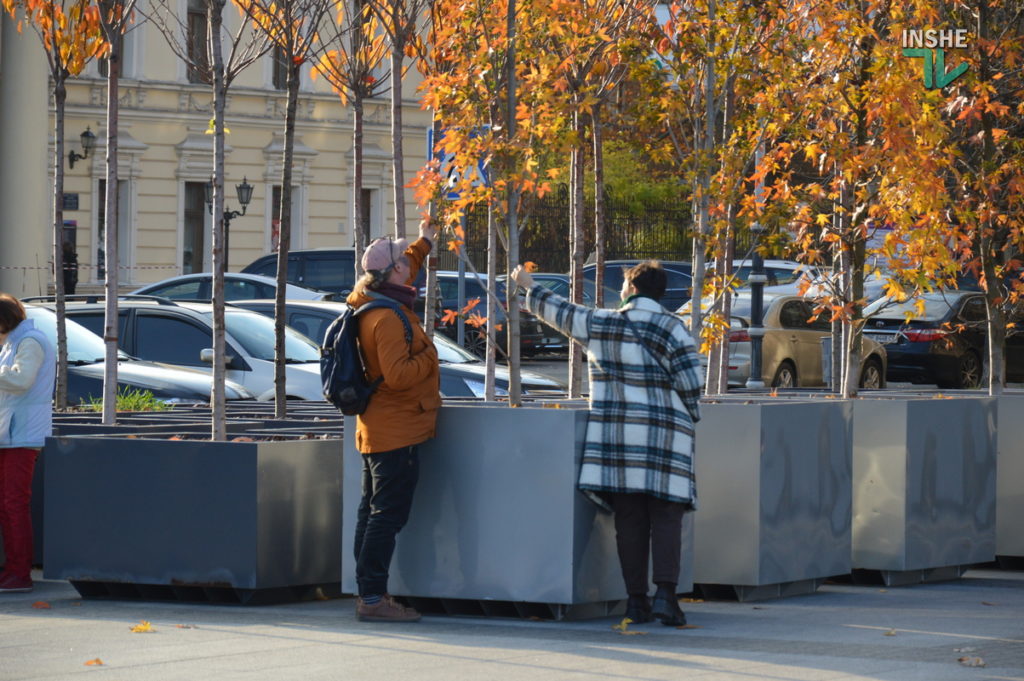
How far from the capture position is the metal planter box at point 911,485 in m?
10.2

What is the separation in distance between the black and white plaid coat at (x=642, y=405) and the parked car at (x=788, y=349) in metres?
14.1

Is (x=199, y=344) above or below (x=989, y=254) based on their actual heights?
below

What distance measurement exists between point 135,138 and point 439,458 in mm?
35983

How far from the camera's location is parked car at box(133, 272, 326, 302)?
25.9 meters

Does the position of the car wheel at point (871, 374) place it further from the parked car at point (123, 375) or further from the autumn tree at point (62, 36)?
the autumn tree at point (62, 36)

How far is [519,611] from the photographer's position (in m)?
8.77

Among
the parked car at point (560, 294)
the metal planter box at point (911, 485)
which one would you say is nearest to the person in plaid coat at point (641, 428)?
the metal planter box at point (911, 485)

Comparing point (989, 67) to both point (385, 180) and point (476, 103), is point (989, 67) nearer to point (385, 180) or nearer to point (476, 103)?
point (476, 103)

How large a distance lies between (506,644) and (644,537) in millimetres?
889

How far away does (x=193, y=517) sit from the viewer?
353 inches

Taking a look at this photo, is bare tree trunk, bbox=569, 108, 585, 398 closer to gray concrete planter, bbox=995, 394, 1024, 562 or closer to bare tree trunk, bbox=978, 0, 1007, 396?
gray concrete planter, bbox=995, 394, 1024, 562

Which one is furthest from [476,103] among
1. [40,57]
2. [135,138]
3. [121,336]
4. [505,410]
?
[135,138]

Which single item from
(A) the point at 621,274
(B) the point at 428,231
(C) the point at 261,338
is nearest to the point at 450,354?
(C) the point at 261,338

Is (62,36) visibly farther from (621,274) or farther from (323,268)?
(323,268)
